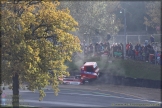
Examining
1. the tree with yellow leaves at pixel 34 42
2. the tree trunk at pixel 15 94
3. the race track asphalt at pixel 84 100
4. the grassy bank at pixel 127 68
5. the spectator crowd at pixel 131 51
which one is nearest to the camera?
the tree with yellow leaves at pixel 34 42

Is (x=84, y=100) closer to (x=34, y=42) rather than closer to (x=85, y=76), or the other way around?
(x=85, y=76)

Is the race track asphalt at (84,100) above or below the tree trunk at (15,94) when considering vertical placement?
below

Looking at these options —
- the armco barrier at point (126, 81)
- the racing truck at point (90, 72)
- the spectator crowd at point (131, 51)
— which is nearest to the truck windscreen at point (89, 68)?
the racing truck at point (90, 72)

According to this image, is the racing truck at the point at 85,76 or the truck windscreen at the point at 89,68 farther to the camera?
the truck windscreen at the point at 89,68

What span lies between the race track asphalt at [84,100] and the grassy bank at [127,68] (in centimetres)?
487

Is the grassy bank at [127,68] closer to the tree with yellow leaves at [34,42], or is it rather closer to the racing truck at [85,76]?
the racing truck at [85,76]

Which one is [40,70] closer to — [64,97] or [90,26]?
[64,97]

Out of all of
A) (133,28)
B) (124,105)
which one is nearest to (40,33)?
(124,105)

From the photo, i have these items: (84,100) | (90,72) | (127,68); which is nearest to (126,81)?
(127,68)

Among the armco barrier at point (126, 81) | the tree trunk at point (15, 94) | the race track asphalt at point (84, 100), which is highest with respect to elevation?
the tree trunk at point (15, 94)

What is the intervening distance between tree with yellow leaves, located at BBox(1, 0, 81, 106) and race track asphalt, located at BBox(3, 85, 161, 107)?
6.90m

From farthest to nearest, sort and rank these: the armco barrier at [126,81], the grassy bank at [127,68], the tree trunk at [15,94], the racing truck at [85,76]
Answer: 1. the racing truck at [85,76]
2. the grassy bank at [127,68]
3. the armco barrier at [126,81]
4. the tree trunk at [15,94]

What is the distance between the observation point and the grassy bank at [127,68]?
1103 inches

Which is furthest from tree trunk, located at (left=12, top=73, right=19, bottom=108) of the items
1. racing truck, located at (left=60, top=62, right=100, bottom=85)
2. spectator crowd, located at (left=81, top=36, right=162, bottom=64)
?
spectator crowd, located at (left=81, top=36, right=162, bottom=64)
